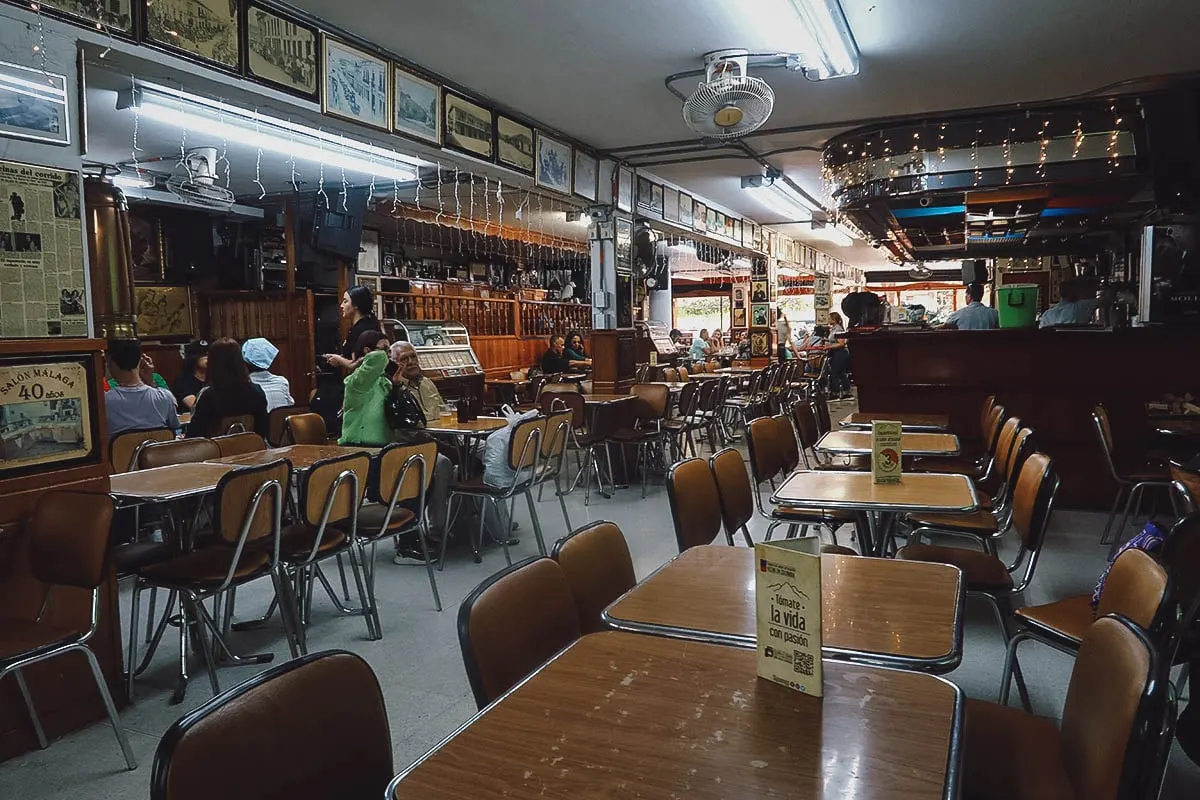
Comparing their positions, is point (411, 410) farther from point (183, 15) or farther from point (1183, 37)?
point (1183, 37)

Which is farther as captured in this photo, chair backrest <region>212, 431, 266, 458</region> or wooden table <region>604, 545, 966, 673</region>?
chair backrest <region>212, 431, 266, 458</region>

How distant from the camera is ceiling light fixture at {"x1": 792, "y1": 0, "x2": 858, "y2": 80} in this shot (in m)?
4.13

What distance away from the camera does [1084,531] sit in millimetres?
5188

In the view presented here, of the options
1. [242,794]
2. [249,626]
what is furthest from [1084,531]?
[242,794]

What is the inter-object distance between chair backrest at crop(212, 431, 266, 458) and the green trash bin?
597 centimetres

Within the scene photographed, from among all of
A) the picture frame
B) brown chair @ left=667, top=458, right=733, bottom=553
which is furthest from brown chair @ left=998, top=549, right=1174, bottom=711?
the picture frame

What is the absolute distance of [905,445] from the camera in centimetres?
414

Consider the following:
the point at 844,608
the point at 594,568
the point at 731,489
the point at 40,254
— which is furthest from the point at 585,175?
the point at 844,608

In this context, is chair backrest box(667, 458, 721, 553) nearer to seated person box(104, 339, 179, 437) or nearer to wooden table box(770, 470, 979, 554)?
wooden table box(770, 470, 979, 554)

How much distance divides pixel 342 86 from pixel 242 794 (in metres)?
Answer: 4.08

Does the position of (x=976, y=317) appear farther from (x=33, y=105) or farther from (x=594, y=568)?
(x=33, y=105)

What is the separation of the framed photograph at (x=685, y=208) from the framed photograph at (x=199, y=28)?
627cm

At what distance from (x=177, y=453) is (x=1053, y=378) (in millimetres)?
5952

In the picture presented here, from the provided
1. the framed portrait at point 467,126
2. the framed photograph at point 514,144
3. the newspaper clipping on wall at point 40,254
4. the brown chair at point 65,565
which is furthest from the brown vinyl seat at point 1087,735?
the framed photograph at point 514,144
